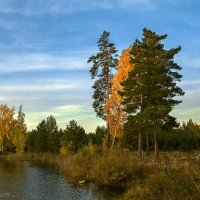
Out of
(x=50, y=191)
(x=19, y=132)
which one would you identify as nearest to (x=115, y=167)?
(x=50, y=191)

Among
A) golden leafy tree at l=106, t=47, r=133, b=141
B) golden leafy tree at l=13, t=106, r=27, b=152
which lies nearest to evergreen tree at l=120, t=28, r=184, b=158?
golden leafy tree at l=106, t=47, r=133, b=141

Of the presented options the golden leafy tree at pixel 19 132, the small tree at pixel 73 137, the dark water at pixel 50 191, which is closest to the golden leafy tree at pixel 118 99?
the dark water at pixel 50 191

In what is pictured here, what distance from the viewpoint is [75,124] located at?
68.2 metres

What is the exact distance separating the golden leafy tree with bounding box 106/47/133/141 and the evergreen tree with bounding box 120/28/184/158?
627 cm

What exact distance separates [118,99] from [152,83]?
1106cm

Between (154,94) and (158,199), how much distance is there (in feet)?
A: 64.0

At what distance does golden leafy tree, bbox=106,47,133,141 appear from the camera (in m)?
45.9

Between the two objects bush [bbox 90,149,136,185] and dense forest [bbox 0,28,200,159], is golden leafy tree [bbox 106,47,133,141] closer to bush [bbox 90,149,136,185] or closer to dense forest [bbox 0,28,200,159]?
dense forest [bbox 0,28,200,159]

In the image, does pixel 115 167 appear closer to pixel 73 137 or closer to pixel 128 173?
pixel 128 173

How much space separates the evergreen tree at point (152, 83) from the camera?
1405 inches

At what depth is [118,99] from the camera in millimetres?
46844

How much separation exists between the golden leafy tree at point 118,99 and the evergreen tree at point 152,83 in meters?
6.27

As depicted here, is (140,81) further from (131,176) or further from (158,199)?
(158,199)

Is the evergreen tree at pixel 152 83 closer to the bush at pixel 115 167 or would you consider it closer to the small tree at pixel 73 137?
the bush at pixel 115 167
